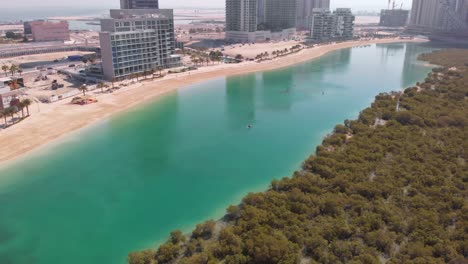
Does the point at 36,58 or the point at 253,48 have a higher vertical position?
the point at 253,48

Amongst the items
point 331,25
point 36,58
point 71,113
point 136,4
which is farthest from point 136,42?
point 331,25

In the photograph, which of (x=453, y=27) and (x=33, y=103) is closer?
(x=33, y=103)

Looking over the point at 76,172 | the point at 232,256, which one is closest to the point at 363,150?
the point at 232,256

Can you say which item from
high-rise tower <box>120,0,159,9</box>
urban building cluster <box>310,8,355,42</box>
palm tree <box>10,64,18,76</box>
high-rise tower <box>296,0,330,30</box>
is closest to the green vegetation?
palm tree <box>10,64,18,76</box>

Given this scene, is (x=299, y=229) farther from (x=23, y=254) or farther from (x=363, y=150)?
(x=23, y=254)

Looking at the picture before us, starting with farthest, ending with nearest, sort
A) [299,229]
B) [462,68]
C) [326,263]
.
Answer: [462,68] < [299,229] < [326,263]

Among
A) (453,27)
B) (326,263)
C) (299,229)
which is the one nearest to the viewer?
(326,263)

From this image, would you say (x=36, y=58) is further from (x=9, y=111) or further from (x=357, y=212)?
(x=357, y=212)
